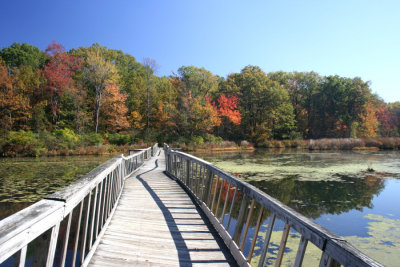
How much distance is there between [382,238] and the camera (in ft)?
17.8

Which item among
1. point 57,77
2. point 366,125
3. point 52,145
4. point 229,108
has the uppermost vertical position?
point 57,77

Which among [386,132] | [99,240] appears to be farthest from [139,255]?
[386,132]

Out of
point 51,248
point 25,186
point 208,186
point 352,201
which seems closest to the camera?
point 51,248

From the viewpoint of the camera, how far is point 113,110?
33531mm

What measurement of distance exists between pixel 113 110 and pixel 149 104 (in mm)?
5561

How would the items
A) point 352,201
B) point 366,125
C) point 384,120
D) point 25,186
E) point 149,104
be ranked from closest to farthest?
1. point 352,201
2. point 25,186
3. point 149,104
4. point 366,125
5. point 384,120

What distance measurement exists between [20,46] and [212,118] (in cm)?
3541

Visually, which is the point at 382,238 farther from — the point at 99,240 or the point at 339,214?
the point at 99,240

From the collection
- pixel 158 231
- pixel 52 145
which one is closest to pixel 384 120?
pixel 52 145

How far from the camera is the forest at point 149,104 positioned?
29.4m

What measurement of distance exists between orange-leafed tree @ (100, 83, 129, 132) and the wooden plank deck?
2866cm

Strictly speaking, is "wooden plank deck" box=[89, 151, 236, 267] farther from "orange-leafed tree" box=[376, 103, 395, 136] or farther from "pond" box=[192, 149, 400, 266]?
"orange-leafed tree" box=[376, 103, 395, 136]

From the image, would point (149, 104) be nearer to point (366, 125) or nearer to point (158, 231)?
point (158, 231)

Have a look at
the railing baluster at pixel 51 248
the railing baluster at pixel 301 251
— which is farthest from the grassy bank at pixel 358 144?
the railing baluster at pixel 51 248
